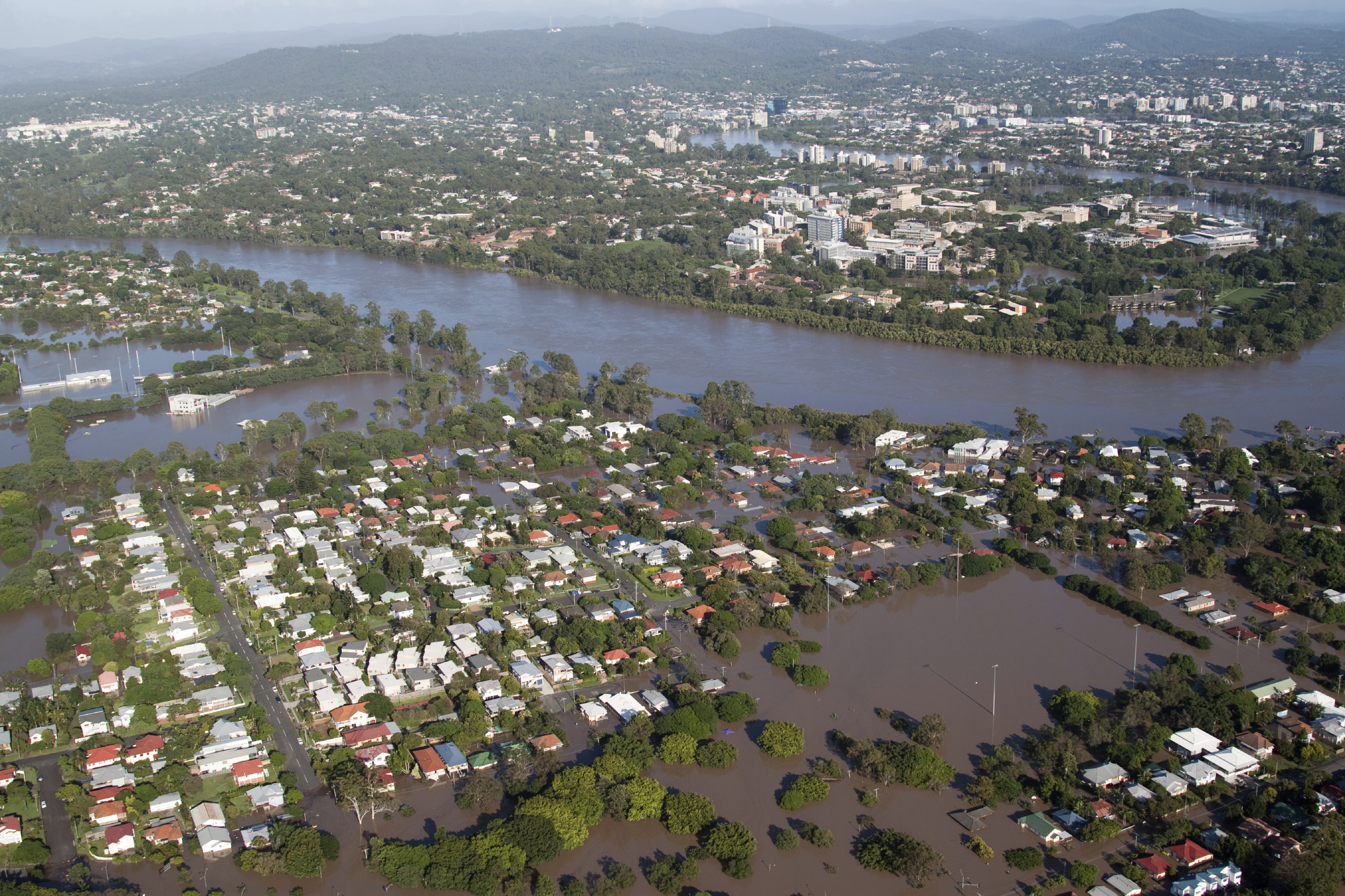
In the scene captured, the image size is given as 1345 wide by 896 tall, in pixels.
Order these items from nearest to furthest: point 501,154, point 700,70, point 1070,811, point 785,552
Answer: point 1070,811 → point 785,552 → point 501,154 → point 700,70

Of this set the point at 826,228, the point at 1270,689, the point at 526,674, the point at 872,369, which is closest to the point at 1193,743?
the point at 1270,689

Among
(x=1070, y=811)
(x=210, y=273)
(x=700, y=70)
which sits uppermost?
(x=700, y=70)

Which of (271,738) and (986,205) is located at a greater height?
(986,205)

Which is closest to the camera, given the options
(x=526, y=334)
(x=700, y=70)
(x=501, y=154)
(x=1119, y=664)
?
(x=1119, y=664)

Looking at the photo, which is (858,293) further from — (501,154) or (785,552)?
(501,154)

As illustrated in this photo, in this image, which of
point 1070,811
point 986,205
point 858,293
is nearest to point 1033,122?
point 986,205

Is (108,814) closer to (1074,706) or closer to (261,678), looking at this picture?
(261,678)

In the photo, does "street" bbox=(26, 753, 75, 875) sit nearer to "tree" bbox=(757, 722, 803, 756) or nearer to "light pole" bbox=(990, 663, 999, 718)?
"tree" bbox=(757, 722, 803, 756)
